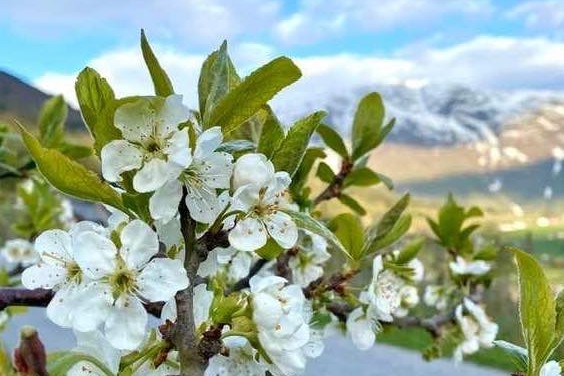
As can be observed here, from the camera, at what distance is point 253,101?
2.44 feet

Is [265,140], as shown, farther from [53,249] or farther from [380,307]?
[380,307]

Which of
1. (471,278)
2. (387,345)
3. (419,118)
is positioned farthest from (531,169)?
(471,278)

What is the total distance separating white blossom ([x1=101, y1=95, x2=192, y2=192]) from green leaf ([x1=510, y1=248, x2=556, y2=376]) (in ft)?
0.94

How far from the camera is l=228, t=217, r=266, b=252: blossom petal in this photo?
745 millimetres

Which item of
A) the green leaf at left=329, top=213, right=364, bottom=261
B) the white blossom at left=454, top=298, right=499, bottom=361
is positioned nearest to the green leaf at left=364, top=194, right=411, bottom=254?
the green leaf at left=329, top=213, right=364, bottom=261

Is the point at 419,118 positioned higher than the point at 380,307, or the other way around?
the point at 380,307

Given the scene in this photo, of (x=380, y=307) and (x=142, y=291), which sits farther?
(x=380, y=307)

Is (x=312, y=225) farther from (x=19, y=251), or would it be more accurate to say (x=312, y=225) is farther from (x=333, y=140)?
(x=19, y=251)

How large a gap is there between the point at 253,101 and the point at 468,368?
9.25 meters

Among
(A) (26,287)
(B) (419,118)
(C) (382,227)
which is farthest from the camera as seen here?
(B) (419,118)

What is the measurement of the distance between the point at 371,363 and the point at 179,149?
10367 mm

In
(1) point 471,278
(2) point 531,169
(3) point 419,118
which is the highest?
(1) point 471,278

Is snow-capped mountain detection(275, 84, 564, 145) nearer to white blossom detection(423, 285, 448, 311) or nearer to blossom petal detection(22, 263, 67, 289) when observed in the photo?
white blossom detection(423, 285, 448, 311)

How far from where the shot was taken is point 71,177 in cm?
72
